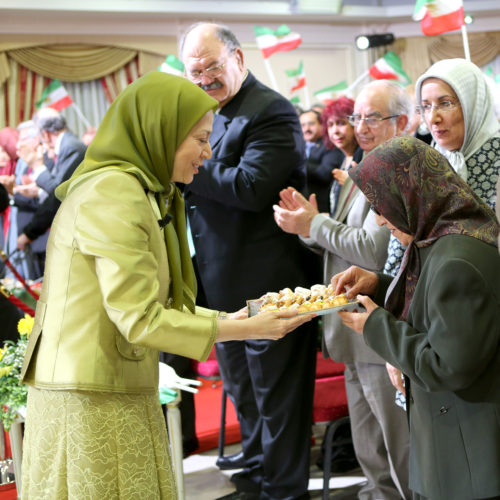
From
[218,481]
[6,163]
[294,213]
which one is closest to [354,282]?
[294,213]

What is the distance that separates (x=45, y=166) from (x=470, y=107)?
10.9ft

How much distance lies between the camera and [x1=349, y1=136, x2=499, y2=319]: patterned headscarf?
1632 millimetres

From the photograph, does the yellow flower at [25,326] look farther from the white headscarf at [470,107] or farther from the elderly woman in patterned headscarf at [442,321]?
the white headscarf at [470,107]

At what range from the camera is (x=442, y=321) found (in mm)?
1548

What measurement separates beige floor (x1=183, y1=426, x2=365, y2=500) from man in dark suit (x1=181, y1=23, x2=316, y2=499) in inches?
12.6

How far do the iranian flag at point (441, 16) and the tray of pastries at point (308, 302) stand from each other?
2.09 meters

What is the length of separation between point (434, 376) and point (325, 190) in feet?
8.83

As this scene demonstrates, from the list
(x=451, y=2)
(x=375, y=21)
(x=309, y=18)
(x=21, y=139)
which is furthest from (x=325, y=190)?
(x=375, y=21)

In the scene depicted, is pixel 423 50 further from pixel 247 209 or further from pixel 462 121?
pixel 462 121

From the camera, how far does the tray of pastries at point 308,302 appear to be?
6.04 feet

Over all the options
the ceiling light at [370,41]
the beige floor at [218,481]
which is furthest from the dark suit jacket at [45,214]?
the ceiling light at [370,41]

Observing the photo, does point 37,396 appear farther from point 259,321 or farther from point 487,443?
point 487,443

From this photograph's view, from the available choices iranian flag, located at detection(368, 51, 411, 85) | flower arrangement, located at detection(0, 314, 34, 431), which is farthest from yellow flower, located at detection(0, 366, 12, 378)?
iranian flag, located at detection(368, 51, 411, 85)

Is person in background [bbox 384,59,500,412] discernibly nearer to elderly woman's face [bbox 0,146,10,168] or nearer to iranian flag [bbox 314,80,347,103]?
elderly woman's face [bbox 0,146,10,168]
